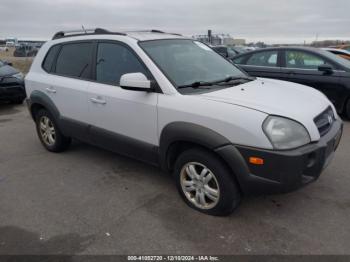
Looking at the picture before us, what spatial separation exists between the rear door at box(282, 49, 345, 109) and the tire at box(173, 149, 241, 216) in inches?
181

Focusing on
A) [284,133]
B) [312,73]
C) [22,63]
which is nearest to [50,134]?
[284,133]

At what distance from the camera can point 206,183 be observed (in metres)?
3.30

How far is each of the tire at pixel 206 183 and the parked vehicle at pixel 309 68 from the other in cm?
458

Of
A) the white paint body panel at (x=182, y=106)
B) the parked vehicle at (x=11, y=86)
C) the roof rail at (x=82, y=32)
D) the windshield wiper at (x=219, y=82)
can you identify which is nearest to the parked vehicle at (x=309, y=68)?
the white paint body panel at (x=182, y=106)

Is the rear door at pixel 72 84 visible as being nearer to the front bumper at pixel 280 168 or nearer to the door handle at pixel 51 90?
the door handle at pixel 51 90

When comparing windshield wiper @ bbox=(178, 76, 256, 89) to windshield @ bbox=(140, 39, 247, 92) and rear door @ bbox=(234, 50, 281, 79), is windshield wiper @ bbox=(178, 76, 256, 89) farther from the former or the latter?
rear door @ bbox=(234, 50, 281, 79)

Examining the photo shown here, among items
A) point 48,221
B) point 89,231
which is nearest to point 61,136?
point 48,221

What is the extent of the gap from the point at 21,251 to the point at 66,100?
2.26 metres

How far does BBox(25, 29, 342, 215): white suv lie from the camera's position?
114 inches

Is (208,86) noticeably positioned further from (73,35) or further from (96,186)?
(73,35)

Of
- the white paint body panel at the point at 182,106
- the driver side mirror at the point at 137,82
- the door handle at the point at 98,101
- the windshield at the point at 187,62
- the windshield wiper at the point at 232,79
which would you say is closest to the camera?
the white paint body panel at the point at 182,106

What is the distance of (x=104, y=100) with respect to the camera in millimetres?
4023

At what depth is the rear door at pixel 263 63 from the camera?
7543mm

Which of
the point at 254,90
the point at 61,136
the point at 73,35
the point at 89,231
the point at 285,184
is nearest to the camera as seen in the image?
the point at 285,184
